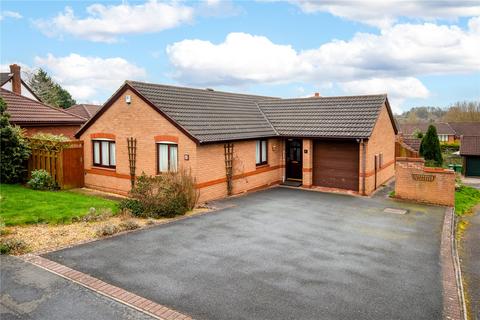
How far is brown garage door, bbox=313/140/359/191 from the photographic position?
63.6ft

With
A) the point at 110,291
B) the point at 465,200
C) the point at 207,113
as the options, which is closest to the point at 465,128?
the point at 465,200

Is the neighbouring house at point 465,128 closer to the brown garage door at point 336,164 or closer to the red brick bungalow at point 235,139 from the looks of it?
the red brick bungalow at point 235,139

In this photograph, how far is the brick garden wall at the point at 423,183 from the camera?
55.0 ft

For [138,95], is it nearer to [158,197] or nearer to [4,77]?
[158,197]

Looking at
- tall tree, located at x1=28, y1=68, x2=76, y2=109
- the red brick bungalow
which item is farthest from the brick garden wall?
tall tree, located at x1=28, y1=68, x2=76, y2=109

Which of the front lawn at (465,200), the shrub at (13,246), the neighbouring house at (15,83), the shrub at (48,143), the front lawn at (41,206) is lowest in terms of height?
the front lawn at (465,200)

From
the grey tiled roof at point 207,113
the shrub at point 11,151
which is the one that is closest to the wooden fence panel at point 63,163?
the shrub at point 11,151

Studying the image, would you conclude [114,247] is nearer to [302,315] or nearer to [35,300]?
[35,300]

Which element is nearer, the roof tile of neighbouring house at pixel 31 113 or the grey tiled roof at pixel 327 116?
the grey tiled roof at pixel 327 116

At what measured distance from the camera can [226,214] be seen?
46.6 feet

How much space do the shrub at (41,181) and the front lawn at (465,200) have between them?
1832 centimetres

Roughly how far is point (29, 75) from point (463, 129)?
8575 centimetres

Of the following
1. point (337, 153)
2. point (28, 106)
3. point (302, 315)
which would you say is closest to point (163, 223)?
point (302, 315)

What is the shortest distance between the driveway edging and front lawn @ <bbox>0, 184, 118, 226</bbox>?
10481 millimetres
